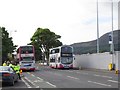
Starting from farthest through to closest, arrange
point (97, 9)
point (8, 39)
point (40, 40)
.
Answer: point (40, 40), point (8, 39), point (97, 9)

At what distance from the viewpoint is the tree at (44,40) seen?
100375mm

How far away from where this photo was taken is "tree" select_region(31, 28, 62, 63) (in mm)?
100375

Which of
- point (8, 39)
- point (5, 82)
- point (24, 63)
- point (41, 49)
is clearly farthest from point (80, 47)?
point (5, 82)

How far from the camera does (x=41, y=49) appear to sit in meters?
101

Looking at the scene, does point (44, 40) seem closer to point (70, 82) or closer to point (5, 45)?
point (5, 45)

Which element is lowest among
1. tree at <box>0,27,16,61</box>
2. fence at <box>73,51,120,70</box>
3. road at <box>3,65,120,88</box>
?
road at <box>3,65,120,88</box>

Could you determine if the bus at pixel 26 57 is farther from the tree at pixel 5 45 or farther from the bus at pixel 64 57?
the tree at pixel 5 45

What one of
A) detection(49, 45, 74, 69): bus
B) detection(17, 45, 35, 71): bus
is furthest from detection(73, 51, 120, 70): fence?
detection(17, 45, 35, 71): bus

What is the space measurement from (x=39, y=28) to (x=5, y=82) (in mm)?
82850

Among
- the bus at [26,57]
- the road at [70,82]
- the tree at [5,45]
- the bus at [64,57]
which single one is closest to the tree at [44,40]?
the tree at [5,45]

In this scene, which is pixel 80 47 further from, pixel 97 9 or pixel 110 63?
pixel 110 63

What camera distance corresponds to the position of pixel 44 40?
10162cm

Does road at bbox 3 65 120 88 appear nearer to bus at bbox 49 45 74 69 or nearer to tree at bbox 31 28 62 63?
bus at bbox 49 45 74 69

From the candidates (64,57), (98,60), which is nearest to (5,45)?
(64,57)
